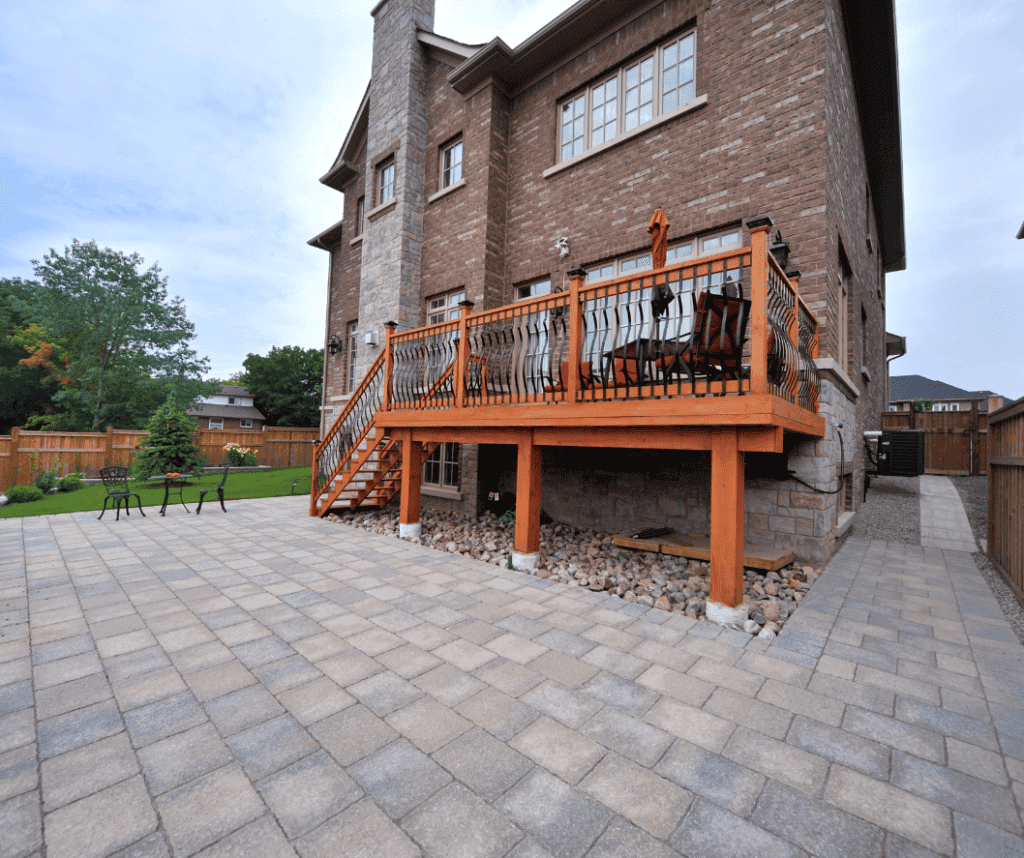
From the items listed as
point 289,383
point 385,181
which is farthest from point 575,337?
point 289,383

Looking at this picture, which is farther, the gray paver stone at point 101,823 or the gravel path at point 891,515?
the gravel path at point 891,515

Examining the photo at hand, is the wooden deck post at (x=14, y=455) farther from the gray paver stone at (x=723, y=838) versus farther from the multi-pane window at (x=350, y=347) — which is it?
the gray paver stone at (x=723, y=838)

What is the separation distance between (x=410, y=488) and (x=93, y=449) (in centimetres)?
1297

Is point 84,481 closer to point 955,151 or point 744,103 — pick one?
point 744,103

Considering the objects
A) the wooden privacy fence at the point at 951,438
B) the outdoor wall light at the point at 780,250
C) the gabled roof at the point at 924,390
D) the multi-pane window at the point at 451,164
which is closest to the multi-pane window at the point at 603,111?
the multi-pane window at the point at 451,164

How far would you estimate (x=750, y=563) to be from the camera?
453cm

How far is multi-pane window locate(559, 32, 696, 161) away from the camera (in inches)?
253

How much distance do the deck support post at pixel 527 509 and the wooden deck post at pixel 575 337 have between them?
852mm

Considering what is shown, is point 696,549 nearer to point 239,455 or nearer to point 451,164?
point 451,164

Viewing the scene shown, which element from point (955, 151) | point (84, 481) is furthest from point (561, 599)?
point (955, 151)

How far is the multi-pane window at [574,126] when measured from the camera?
7.59 metres

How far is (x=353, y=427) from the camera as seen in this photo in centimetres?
823

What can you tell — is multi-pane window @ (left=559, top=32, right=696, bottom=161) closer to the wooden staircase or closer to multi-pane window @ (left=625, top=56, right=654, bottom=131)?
multi-pane window @ (left=625, top=56, right=654, bottom=131)

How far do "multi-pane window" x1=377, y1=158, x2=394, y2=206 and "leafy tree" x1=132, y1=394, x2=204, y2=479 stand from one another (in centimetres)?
905
